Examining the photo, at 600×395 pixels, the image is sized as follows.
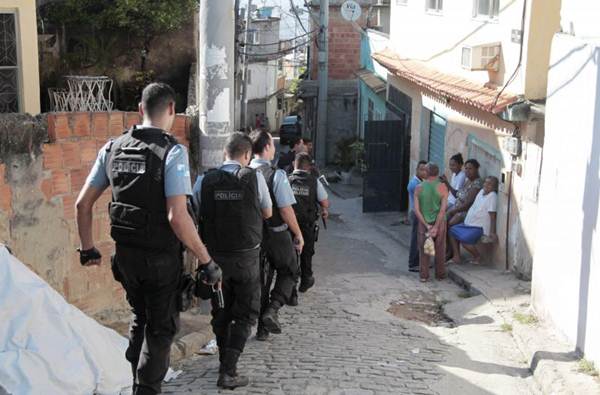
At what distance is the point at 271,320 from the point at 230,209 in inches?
69.2

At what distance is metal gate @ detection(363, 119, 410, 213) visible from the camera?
17359 millimetres

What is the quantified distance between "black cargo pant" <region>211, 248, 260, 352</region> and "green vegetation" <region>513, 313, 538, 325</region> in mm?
2950

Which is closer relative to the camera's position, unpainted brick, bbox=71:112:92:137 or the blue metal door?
unpainted brick, bbox=71:112:92:137

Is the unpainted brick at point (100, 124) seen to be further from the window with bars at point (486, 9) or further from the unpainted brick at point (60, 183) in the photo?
the window with bars at point (486, 9)

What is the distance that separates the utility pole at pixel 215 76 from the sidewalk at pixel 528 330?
3176 mm

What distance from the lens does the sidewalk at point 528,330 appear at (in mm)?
5820

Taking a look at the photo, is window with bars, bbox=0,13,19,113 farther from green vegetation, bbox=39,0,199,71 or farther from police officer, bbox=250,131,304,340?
police officer, bbox=250,131,304,340

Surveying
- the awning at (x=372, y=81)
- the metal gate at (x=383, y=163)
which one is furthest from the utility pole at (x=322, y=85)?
the metal gate at (x=383, y=163)

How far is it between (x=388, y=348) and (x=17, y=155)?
3.45 metres

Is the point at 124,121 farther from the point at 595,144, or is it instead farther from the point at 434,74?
the point at 434,74

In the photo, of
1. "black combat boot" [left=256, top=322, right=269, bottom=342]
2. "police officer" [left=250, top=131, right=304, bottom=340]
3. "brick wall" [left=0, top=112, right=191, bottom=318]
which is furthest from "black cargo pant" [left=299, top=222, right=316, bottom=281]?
"brick wall" [left=0, top=112, right=191, bottom=318]

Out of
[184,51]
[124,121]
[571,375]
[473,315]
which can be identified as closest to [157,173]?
[124,121]

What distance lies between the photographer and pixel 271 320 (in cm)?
704

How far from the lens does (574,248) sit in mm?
6609
